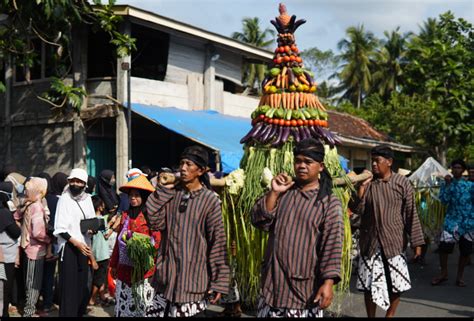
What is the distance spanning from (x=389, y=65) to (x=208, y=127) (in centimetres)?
2635

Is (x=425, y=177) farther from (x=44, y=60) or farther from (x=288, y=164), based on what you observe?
(x=44, y=60)

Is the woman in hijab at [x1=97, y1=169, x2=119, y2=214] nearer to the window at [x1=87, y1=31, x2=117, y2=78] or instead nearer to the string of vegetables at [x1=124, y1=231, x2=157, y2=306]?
the string of vegetables at [x1=124, y1=231, x2=157, y2=306]

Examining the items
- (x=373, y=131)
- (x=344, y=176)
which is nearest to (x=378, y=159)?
(x=344, y=176)

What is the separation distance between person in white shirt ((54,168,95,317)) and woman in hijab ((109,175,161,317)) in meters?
0.61

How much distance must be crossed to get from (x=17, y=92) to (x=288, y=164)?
11.6 m

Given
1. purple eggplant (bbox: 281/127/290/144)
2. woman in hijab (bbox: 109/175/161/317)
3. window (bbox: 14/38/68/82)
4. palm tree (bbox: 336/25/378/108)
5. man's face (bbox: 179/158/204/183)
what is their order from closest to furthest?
man's face (bbox: 179/158/204/183)
woman in hijab (bbox: 109/175/161/317)
purple eggplant (bbox: 281/127/290/144)
window (bbox: 14/38/68/82)
palm tree (bbox: 336/25/378/108)

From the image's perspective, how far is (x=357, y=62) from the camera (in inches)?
1453

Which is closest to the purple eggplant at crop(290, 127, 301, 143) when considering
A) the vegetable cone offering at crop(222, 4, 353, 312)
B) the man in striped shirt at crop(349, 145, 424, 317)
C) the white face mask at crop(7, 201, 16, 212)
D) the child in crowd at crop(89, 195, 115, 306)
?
the vegetable cone offering at crop(222, 4, 353, 312)

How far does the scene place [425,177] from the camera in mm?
13930

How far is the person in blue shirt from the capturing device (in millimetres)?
8391

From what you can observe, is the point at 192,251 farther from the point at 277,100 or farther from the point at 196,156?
the point at 277,100

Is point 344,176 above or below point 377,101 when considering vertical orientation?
below

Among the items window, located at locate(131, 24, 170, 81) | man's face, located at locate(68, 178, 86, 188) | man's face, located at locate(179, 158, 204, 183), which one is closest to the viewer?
man's face, located at locate(179, 158, 204, 183)

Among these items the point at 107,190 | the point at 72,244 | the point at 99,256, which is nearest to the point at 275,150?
the point at 72,244
